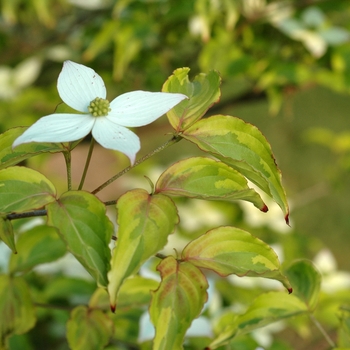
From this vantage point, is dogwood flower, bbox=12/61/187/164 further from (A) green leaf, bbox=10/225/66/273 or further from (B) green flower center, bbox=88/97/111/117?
(A) green leaf, bbox=10/225/66/273

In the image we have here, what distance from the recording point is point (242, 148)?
33cm

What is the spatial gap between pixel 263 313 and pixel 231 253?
95 mm

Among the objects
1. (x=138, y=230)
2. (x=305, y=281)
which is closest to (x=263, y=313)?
(x=305, y=281)

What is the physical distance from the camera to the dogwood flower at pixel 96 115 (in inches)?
11.7

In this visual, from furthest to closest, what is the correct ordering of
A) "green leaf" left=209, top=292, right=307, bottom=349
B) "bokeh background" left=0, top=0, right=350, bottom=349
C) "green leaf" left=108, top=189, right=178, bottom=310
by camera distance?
"bokeh background" left=0, top=0, right=350, bottom=349, "green leaf" left=209, top=292, right=307, bottom=349, "green leaf" left=108, top=189, right=178, bottom=310

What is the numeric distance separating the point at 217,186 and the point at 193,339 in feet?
0.80

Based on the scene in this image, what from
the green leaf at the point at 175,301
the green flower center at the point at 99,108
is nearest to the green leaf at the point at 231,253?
the green leaf at the point at 175,301

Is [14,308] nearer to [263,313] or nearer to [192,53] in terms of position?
[263,313]

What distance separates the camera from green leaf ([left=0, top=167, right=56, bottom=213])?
12.2 inches

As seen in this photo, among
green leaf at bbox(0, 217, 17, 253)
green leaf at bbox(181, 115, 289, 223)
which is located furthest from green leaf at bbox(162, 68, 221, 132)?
green leaf at bbox(0, 217, 17, 253)

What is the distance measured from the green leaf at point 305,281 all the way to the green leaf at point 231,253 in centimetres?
11

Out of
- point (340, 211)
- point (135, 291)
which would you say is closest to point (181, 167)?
point (135, 291)

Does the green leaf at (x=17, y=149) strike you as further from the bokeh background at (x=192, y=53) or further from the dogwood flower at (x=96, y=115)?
the bokeh background at (x=192, y=53)

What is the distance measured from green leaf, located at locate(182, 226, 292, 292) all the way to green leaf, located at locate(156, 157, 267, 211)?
0.10 ft
